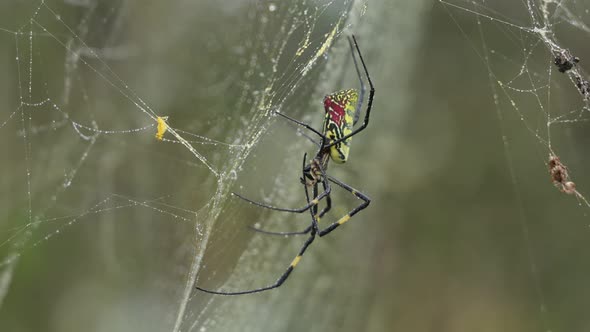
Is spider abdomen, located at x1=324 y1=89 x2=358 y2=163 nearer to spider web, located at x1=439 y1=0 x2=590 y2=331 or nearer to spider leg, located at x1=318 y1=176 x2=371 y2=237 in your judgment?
spider leg, located at x1=318 y1=176 x2=371 y2=237

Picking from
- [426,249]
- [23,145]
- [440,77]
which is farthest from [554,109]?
[23,145]

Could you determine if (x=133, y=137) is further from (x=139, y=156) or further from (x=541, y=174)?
(x=541, y=174)

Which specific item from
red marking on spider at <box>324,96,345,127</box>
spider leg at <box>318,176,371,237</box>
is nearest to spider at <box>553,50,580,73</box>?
red marking on spider at <box>324,96,345,127</box>

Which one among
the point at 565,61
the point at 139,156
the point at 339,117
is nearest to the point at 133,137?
the point at 139,156

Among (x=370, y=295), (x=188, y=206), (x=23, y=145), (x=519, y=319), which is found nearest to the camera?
(x=188, y=206)

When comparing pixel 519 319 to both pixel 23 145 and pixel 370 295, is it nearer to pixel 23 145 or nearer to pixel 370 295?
pixel 370 295

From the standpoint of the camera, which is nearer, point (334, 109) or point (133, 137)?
point (334, 109)
